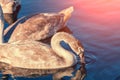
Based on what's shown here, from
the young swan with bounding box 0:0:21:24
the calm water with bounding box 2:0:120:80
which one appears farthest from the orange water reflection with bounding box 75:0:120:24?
the young swan with bounding box 0:0:21:24

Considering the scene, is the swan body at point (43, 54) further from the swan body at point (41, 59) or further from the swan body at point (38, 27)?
the swan body at point (38, 27)

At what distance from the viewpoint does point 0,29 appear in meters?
15.1

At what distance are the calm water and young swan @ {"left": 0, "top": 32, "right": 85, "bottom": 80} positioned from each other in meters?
0.47

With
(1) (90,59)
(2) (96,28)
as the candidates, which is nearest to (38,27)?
(2) (96,28)

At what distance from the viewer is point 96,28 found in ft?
53.4

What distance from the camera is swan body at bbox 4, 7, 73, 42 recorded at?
1556 cm

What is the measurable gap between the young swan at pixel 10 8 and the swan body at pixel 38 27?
78.5 inches

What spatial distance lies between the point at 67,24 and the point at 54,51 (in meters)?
3.50

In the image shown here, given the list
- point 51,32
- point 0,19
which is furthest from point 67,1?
point 0,19

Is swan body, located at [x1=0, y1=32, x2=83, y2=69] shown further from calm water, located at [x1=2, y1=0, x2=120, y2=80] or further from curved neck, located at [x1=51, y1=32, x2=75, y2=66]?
calm water, located at [x1=2, y1=0, x2=120, y2=80]

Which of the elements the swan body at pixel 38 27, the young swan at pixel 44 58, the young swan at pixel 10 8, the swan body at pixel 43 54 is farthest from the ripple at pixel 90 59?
the young swan at pixel 10 8

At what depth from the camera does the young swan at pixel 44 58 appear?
13.2 m

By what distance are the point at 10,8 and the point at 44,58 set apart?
579 centimetres

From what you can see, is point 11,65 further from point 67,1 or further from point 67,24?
point 67,1
